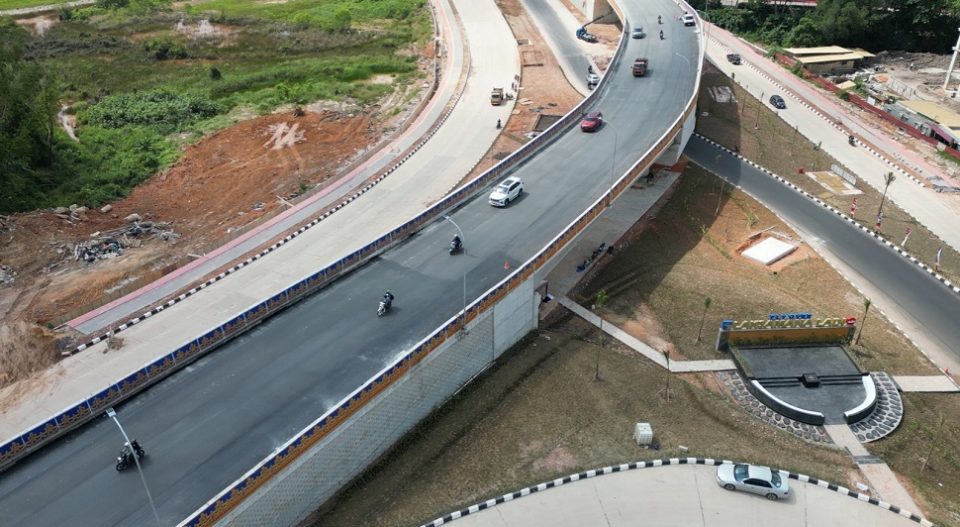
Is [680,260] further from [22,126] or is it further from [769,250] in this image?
[22,126]

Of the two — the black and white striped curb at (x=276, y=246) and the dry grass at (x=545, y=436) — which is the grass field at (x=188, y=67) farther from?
the dry grass at (x=545, y=436)

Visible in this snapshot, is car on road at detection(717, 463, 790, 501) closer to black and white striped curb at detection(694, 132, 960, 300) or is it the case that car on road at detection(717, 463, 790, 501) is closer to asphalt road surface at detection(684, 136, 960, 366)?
asphalt road surface at detection(684, 136, 960, 366)

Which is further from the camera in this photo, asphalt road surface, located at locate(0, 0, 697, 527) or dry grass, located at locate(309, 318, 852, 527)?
dry grass, located at locate(309, 318, 852, 527)

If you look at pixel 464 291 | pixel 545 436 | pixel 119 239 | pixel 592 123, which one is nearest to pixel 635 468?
pixel 545 436

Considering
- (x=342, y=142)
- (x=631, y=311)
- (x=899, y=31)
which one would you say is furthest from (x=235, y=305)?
(x=899, y=31)

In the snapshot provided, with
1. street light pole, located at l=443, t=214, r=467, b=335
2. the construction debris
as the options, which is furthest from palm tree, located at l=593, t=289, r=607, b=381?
the construction debris

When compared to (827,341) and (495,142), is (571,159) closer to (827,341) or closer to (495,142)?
(495,142)
